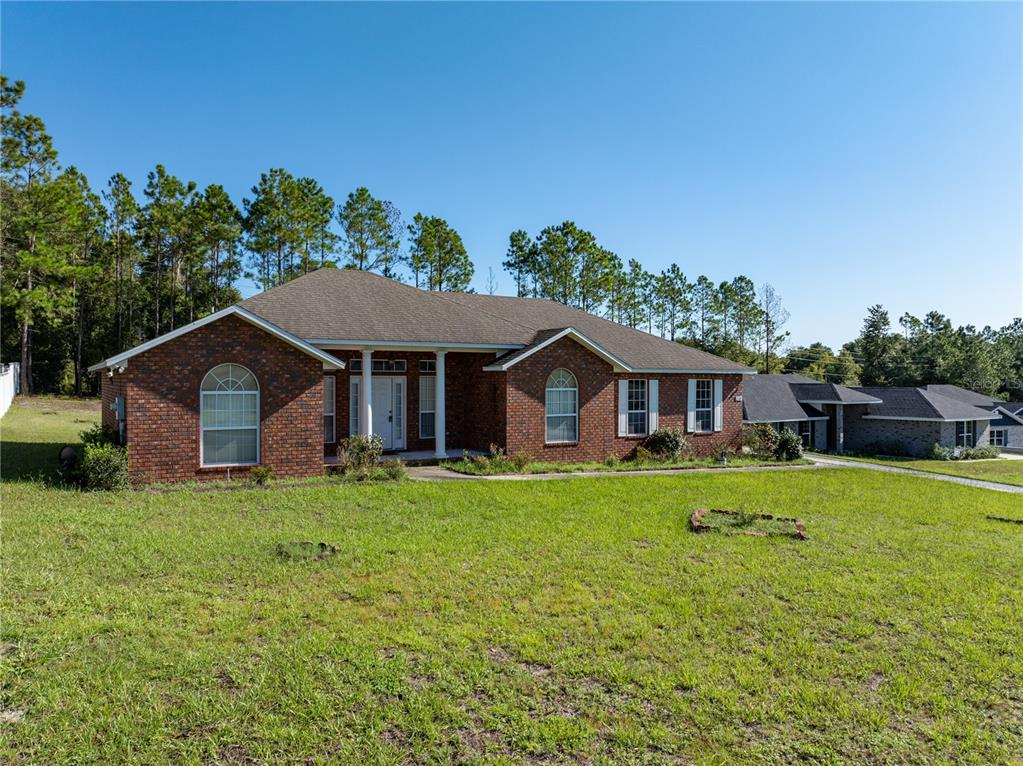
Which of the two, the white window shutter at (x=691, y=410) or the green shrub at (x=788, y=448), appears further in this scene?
the green shrub at (x=788, y=448)

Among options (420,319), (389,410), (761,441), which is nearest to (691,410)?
(761,441)

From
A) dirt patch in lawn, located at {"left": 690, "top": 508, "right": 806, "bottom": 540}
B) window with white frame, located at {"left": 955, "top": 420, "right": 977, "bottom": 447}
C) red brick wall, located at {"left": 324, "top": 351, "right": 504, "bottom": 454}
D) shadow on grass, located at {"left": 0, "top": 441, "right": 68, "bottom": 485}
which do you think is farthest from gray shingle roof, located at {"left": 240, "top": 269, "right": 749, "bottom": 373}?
window with white frame, located at {"left": 955, "top": 420, "right": 977, "bottom": 447}

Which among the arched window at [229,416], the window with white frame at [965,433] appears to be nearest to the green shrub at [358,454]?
the arched window at [229,416]

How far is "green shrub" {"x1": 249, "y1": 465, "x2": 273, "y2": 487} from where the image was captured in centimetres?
1243

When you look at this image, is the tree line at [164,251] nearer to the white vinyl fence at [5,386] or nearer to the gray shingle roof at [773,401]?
the white vinyl fence at [5,386]

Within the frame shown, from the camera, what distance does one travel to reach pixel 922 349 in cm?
5394

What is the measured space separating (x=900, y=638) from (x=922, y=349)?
59.6 meters

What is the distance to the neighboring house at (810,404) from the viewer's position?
95.1 ft

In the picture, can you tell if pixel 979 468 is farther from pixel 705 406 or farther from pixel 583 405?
pixel 583 405

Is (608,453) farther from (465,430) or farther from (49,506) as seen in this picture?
(49,506)

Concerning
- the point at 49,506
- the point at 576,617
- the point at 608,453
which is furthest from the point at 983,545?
the point at 49,506

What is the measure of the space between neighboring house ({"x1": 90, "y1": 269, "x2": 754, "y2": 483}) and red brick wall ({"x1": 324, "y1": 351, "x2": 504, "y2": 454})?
42 millimetres

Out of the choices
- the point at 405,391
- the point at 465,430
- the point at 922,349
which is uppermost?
the point at 922,349

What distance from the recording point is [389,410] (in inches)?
658
